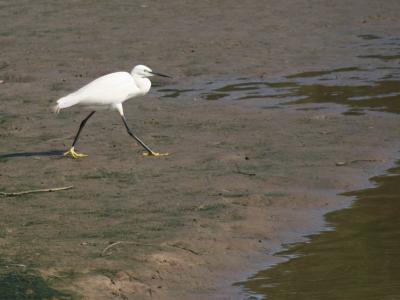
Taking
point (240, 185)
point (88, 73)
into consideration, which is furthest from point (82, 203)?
point (88, 73)

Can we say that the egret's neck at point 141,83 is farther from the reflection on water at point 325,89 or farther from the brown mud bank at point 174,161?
the reflection on water at point 325,89

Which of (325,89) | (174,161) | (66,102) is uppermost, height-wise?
(66,102)

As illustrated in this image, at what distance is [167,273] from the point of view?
23.2 ft

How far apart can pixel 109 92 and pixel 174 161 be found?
3.08ft

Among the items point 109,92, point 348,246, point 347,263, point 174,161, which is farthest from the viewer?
point 109,92

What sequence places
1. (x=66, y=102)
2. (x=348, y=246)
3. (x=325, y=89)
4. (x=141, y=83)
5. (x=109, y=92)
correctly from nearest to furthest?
(x=348, y=246) < (x=66, y=102) < (x=109, y=92) < (x=141, y=83) < (x=325, y=89)

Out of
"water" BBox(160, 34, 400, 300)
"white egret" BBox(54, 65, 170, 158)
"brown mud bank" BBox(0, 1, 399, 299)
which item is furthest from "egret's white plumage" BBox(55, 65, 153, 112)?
"water" BBox(160, 34, 400, 300)

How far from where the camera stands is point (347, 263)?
23.5 ft

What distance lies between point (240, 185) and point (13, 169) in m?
2.28

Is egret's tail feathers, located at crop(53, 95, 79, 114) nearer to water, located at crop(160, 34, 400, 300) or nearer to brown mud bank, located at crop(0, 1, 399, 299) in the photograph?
brown mud bank, located at crop(0, 1, 399, 299)

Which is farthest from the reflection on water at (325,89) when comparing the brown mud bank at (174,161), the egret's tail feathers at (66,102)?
the egret's tail feathers at (66,102)

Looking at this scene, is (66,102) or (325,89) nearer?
(66,102)

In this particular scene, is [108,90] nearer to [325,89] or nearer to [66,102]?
[66,102]

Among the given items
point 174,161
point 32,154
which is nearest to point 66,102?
point 32,154
